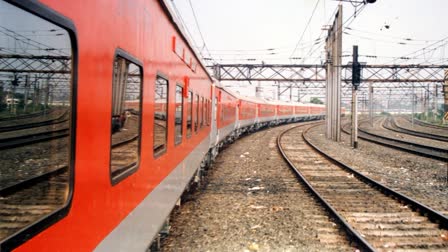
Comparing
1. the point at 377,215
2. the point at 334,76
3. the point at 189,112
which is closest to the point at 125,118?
the point at 189,112

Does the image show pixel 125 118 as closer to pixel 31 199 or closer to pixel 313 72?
pixel 31 199

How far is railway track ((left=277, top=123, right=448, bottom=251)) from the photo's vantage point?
582cm

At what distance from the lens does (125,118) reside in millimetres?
3170

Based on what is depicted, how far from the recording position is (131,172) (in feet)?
11.0

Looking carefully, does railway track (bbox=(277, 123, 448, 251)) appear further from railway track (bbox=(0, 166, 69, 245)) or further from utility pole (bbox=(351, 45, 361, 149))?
utility pole (bbox=(351, 45, 361, 149))

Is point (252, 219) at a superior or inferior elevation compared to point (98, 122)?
inferior

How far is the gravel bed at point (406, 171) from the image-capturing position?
9.31 meters

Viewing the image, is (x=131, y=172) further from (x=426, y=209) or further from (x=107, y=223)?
(x=426, y=209)

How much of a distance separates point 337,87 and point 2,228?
23.1 m

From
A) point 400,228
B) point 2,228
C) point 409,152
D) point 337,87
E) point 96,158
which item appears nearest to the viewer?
point 2,228

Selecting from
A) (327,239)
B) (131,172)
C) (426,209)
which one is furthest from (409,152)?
(131,172)

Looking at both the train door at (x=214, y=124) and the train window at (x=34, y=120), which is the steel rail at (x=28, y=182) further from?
the train door at (x=214, y=124)

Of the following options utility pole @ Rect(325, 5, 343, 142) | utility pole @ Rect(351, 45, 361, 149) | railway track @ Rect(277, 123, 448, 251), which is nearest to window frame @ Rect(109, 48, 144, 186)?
railway track @ Rect(277, 123, 448, 251)

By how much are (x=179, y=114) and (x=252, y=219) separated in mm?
2315
